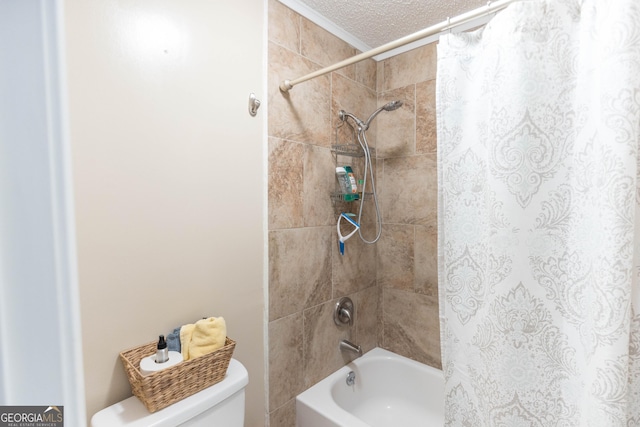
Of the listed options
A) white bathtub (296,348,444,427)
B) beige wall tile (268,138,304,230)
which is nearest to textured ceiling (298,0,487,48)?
beige wall tile (268,138,304,230)

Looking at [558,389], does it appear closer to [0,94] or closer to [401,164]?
[0,94]

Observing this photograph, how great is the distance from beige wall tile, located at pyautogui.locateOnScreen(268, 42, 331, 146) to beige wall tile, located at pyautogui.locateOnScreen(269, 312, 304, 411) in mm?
895

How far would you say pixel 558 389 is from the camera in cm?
83

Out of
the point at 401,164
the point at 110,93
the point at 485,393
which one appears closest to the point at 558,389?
the point at 485,393

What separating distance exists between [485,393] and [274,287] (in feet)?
2.91

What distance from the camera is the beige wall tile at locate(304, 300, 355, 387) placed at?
161 centimetres

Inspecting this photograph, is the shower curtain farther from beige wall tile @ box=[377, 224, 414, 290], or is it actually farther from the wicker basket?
beige wall tile @ box=[377, 224, 414, 290]

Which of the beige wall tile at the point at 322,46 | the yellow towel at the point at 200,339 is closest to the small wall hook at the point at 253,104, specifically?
the beige wall tile at the point at 322,46

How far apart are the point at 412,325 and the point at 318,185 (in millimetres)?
1080

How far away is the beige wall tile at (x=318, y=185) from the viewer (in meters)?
1.57

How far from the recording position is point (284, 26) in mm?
1445

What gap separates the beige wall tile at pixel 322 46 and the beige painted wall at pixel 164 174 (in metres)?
0.27

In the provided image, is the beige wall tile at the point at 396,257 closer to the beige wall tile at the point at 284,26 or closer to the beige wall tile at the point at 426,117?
the beige wall tile at the point at 426,117

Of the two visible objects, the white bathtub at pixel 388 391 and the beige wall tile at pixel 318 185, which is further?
the white bathtub at pixel 388 391
